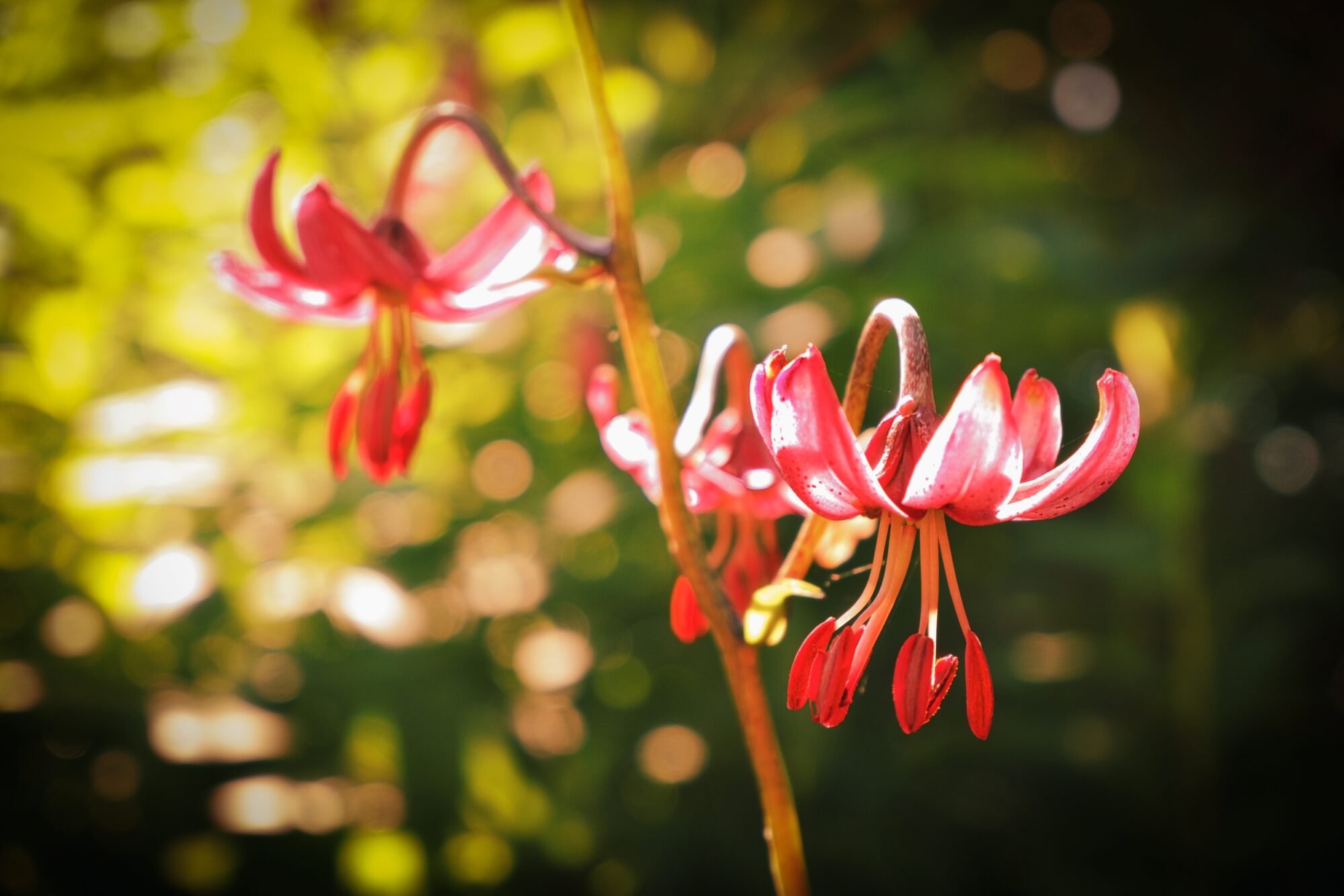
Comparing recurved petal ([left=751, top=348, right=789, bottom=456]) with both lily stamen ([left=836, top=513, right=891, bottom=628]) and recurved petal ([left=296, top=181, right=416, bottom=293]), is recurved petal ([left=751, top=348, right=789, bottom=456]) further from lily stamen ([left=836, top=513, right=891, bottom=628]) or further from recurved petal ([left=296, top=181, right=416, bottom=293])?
recurved petal ([left=296, top=181, right=416, bottom=293])

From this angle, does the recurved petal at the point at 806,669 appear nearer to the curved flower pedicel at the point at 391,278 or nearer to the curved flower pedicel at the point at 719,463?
the curved flower pedicel at the point at 719,463

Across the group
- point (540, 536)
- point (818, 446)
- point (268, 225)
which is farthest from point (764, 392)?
point (540, 536)

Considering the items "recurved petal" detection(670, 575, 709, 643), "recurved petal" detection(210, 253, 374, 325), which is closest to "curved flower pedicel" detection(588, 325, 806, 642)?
"recurved petal" detection(670, 575, 709, 643)

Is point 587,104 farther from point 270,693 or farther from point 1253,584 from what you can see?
point 1253,584

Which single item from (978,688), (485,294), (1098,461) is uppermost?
(485,294)

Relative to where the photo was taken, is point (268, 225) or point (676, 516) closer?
point (676, 516)

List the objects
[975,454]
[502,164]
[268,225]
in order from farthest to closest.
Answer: [268,225] < [502,164] < [975,454]

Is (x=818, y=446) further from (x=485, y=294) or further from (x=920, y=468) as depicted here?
(x=485, y=294)

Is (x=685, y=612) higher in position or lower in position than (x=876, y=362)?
lower
